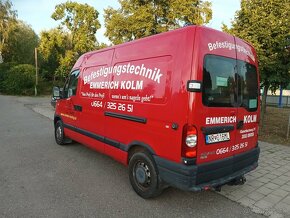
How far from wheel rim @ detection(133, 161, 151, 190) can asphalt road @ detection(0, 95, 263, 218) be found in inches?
7.8

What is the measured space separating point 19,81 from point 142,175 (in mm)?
29747

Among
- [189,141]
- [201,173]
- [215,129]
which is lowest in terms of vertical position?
[201,173]

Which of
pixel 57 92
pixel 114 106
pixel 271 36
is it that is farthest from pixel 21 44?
pixel 114 106

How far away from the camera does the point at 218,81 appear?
12.1 ft

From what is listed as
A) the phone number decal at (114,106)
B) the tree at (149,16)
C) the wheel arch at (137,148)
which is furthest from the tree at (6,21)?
the wheel arch at (137,148)

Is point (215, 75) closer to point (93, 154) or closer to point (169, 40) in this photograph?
point (169, 40)

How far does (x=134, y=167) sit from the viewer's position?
4266 millimetres

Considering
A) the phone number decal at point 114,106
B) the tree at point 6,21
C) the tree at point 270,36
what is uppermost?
the tree at point 6,21

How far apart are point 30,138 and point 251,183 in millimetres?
6193

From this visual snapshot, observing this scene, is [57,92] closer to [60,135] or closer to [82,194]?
[60,135]

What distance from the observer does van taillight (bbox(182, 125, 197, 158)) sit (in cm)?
339

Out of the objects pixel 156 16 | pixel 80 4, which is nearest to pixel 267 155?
pixel 156 16

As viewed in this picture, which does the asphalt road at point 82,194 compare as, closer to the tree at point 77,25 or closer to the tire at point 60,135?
the tire at point 60,135

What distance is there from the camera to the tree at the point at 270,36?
781 centimetres
